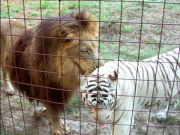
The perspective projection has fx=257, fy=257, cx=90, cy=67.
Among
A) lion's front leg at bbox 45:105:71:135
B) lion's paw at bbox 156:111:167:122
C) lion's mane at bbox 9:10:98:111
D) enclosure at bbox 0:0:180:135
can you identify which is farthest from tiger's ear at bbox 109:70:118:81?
lion's paw at bbox 156:111:167:122

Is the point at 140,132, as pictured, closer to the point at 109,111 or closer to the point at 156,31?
the point at 109,111

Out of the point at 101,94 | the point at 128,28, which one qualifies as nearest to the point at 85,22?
the point at 101,94

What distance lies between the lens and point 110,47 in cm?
483

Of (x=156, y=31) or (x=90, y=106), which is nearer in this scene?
(x=90, y=106)

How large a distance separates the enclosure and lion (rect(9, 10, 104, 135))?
0.49 ft

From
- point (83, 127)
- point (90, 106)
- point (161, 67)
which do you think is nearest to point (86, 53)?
point (90, 106)

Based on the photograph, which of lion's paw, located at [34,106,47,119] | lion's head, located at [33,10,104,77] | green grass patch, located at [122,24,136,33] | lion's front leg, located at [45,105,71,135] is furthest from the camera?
green grass patch, located at [122,24,136,33]

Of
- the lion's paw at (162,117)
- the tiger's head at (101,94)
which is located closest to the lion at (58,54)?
the tiger's head at (101,94)

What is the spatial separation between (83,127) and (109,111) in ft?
3.55

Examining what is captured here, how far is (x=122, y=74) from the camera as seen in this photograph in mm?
2504

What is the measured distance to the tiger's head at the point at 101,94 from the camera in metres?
2.12

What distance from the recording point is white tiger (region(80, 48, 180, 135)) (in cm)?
213

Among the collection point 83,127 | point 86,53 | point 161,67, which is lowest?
point 83,127

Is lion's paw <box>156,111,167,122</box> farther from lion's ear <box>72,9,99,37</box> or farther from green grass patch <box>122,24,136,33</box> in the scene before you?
green grass patch <box>122,24,136,33</box>
